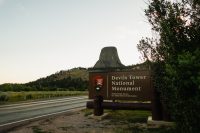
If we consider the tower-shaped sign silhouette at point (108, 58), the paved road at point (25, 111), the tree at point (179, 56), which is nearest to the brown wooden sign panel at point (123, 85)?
the paved road at point (25, 111)

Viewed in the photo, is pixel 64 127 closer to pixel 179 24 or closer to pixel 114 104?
pixel 114 104

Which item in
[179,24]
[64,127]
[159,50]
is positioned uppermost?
[179,24]

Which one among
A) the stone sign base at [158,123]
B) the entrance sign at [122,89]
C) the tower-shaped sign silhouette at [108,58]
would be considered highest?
the tower-shaped sign silhouette at [108,58]

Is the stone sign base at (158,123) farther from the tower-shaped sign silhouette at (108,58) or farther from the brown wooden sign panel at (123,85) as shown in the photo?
the tower-shaped sign silhouette at (108,58)

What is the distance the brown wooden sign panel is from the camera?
14.5m

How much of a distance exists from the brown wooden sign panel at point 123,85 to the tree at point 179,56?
5.47 metres

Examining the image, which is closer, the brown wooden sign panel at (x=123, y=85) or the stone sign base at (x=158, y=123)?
the stone sign base at (x=158, y=123)

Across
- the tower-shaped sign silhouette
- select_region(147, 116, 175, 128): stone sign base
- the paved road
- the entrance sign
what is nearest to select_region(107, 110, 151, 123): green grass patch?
the entrance sign

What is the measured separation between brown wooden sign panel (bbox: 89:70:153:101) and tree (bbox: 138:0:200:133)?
547 cm

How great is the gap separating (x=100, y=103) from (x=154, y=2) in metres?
8.27

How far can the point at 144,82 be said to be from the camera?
14562 mm

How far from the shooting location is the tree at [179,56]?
6.08 m

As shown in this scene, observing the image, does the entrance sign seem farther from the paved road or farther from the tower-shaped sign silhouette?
the tower-shaped sign silhouette

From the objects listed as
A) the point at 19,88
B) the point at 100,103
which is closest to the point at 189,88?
the point at 100,103
